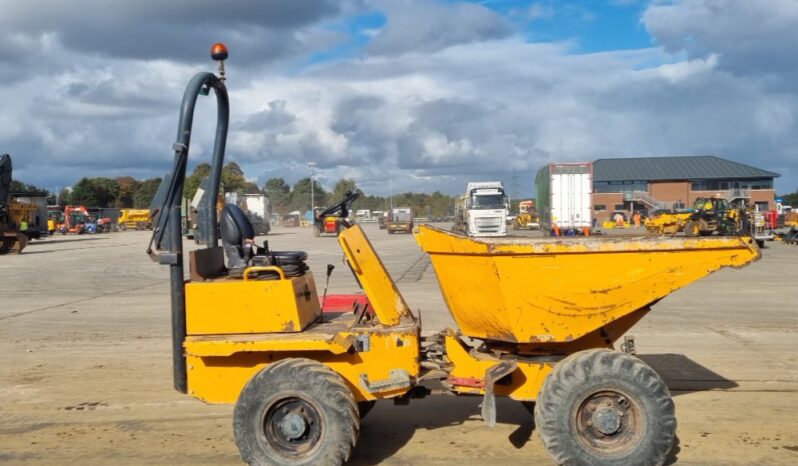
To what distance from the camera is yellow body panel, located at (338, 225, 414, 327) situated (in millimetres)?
5062

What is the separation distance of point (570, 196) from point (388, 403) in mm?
29114

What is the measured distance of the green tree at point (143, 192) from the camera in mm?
101537

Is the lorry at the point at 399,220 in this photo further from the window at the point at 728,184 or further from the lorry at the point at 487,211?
the window at the point at 728,184

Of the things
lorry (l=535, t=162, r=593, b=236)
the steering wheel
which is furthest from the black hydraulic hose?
lorry (l=535, t=162, r=593, b=236)

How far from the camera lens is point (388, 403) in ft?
21.6

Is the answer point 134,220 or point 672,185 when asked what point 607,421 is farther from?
point 672,185

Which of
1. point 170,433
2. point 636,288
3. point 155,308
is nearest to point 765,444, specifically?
point 636,288

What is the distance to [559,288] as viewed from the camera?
4668 mm

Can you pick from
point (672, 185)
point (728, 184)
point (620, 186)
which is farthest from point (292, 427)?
point (728, 184)

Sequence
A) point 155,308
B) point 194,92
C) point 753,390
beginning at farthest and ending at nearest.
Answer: point 155,308, point 753,390, point 194,92

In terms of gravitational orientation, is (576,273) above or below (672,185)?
below

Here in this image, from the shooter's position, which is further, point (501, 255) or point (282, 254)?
point (282, 254)

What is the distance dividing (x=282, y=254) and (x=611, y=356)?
252cm

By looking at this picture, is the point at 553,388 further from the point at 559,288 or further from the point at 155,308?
the point at 155,308
